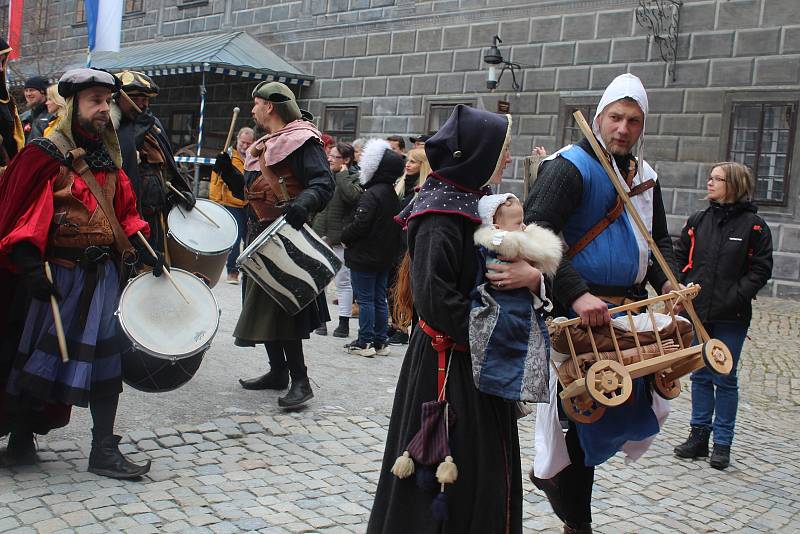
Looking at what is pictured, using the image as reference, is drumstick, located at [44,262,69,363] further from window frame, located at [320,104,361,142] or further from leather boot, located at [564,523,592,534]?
window frame, located at [320,104,361,142]

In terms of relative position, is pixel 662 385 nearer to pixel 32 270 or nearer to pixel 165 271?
pixel 165 271

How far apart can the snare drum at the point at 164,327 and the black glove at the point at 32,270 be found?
13.0 inches

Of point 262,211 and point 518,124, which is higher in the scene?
point 518,124

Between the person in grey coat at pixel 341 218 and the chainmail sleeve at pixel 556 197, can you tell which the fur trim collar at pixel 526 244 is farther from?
the person in grey coat at pixel 341 218

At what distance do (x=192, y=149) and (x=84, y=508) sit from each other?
16804mm

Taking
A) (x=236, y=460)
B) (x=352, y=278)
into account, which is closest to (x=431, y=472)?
(x=236, y=460)

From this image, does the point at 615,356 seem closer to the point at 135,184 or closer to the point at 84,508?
the point at 84,508

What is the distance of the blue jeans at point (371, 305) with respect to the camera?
7508mm

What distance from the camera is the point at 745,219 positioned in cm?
549

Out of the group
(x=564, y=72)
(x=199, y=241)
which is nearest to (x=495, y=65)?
(x=564, y=72)

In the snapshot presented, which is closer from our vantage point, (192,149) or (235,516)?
(235,516)

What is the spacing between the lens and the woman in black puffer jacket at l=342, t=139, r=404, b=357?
293 inches

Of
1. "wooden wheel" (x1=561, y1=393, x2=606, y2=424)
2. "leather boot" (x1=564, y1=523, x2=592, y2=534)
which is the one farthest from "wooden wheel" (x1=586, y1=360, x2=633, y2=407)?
"leather boot" (x1=564, y1=523, x2=592, y2=534)

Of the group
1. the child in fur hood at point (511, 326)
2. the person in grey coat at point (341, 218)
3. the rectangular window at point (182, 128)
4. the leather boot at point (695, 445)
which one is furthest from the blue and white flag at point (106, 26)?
the rectangular window at point (182, 128)
